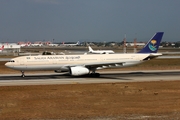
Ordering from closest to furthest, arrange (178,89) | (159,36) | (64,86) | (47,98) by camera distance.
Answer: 1. (47,98)
2. (178,89)
3. (64,86)
4. (159,36)

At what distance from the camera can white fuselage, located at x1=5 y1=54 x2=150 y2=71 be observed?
145 feet

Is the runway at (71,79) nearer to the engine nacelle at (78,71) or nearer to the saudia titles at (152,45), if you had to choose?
the engine nacelle at (78,71)

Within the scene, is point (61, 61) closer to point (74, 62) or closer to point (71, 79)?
point (74, 62)

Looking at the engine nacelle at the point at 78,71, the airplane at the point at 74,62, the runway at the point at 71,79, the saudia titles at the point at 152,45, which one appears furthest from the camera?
the saudia titles at the point at 152,45

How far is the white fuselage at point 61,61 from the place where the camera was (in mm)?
44094

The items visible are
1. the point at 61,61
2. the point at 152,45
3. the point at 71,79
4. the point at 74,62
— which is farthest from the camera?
the point at 152,45

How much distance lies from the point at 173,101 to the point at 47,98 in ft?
39.0

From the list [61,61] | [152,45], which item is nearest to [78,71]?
[61,61]

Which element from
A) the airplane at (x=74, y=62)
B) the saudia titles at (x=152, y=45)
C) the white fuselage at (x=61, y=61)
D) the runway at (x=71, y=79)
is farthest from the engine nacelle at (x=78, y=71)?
the saudia titles at (x=152, y=45)

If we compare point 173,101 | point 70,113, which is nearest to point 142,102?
point 173,101

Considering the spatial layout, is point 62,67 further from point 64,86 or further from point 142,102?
point 142,102

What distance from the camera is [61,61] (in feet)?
147

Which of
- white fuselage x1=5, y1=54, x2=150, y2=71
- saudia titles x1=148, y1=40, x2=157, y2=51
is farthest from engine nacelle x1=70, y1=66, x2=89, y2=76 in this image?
saudia titles x1=148, y1=40, x2=157, y2=51

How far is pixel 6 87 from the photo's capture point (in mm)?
34469
